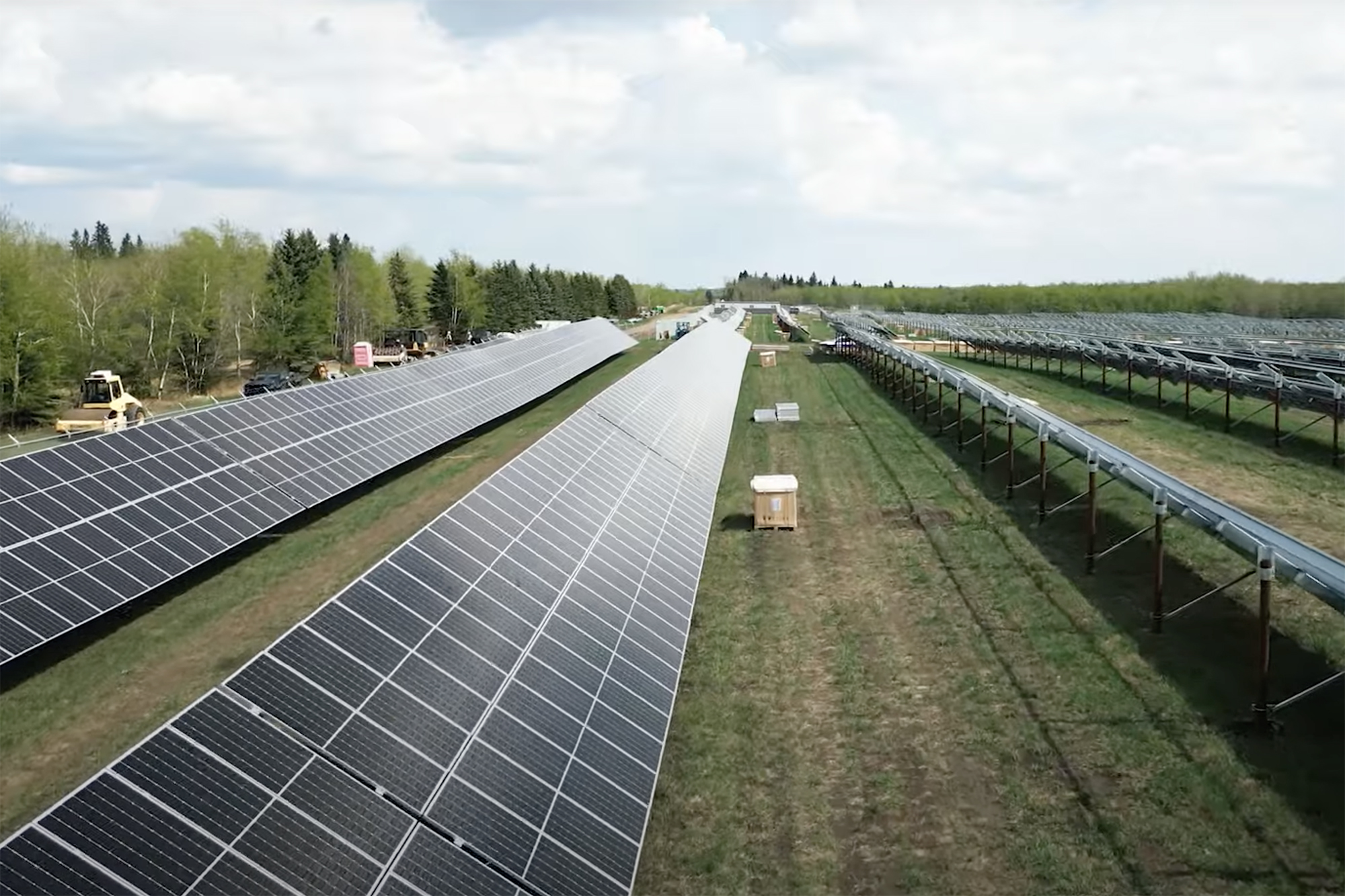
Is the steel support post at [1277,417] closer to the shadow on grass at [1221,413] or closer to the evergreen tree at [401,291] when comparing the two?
the shadow on grass at [1221,413]

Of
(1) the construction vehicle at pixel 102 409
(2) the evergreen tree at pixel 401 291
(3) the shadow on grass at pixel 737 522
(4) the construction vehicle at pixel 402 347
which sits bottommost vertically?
(3) the shadow on grass at pixel 737 522

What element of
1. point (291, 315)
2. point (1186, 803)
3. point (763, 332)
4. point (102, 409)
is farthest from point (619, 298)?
point (1186, 803)

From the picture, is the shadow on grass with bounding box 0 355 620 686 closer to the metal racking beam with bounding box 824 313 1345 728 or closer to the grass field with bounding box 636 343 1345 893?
the grass field with bounding box 636 343 1345 893

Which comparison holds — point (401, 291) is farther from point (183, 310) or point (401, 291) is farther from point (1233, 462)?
point (1233, 462)

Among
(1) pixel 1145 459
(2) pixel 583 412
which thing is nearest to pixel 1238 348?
(1) pixel 1145 459

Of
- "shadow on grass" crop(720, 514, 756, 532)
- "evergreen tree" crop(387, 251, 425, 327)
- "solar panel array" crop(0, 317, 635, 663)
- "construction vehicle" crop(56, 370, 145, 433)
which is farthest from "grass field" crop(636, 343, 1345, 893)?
"evergreen tree" crop(387, 251, 425, 327)

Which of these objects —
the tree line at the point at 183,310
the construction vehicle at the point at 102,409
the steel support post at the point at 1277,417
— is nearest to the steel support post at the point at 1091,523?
the steel support post at the point at 1277,417
